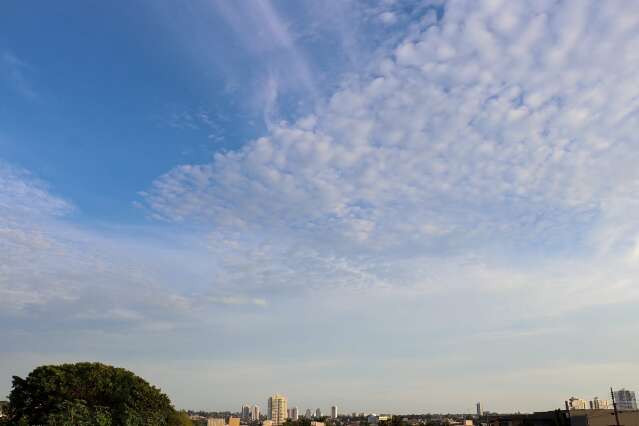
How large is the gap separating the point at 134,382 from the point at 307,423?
62.6 m

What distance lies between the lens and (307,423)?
117m

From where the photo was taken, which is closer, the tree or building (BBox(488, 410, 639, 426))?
the tree

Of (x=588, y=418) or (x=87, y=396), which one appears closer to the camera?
(x=588, y=418)

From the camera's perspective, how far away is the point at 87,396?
58688 mm

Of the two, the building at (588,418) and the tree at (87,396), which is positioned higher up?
the tree at (87,396)

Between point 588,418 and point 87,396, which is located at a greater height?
point 87,396

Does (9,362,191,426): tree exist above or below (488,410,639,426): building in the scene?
above

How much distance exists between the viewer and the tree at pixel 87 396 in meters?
55.7

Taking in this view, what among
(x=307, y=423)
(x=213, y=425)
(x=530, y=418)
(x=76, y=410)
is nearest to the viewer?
(x=76, y=410)

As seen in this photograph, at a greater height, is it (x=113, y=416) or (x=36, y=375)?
(x=36, y=375)

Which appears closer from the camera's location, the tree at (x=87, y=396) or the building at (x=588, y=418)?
the tree at (x=87, y=396)

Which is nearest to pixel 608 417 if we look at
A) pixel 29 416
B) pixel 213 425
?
pixel 29 416

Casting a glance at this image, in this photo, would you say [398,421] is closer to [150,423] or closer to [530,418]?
[530,418]

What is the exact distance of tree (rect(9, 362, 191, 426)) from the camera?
5567 cm
